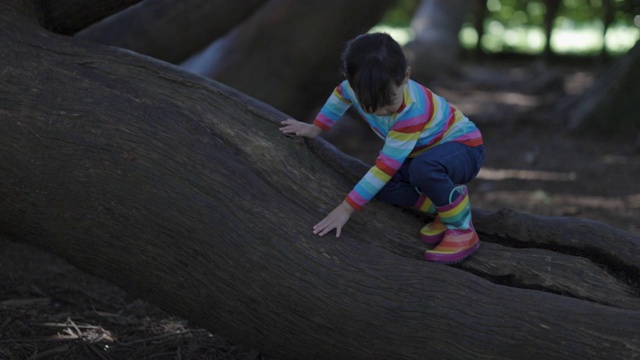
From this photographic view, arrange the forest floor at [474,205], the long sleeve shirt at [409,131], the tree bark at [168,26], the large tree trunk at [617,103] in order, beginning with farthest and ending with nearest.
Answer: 1. the large tree trunk at [617,103]
2. the tree bark at [168,26]
3. the forest floor at [474,205]
4. the long sleeve shirt at [409,131]

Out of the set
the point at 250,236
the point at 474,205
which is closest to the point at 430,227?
the point at 250,236

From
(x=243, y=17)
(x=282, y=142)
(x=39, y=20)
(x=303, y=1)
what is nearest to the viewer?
(x=282, y=142)

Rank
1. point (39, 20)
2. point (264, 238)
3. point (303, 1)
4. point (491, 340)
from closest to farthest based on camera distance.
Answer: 1. point (491, 340)
2. point (264, 238)
3. point (39, 20)
4. point (303, 1)

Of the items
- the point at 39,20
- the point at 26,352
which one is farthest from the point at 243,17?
the point at 26,352

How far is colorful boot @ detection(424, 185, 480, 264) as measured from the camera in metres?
3.18

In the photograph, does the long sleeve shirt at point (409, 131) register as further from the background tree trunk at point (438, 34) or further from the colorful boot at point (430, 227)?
the background tree trunk at point (438, 34)

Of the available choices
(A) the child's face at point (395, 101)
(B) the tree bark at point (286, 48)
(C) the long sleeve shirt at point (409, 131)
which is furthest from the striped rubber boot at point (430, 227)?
(B) the tree bark at point (286, 48)

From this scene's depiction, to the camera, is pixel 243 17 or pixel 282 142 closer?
pixel 282 142

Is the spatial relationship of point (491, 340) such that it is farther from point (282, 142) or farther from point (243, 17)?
point (243, 17)

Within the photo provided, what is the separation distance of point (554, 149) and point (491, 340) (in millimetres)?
6273

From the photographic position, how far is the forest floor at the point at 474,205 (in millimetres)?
3955

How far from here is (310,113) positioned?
7.85 m

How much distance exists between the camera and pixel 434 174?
10.3 ft

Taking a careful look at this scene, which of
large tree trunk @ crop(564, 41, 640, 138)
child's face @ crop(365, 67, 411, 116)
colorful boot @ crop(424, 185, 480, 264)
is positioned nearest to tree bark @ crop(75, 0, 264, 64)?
child's face @ crop(365, 67, 411, 116)
